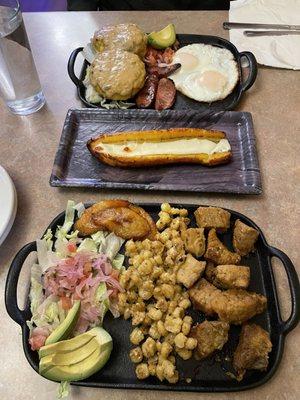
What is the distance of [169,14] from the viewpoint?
215 centimetres

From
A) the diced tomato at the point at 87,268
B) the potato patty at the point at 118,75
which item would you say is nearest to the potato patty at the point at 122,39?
the potato patty at the point at 118,75

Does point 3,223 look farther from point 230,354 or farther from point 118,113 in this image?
point 230,354

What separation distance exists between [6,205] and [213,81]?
99cm

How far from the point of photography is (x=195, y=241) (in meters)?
1.23

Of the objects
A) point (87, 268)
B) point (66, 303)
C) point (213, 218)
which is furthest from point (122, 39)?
point (66, 303)

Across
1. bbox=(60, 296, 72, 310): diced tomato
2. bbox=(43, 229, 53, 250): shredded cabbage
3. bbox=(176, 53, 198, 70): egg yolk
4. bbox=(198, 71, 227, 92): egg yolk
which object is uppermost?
bbox=(176, 53, 198, 70): egg yolk

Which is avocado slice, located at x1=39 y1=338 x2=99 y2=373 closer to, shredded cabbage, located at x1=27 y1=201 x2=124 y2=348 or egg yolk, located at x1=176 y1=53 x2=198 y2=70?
shredded cabbage, located at x1=27 y1=201 x2=124 y2=348

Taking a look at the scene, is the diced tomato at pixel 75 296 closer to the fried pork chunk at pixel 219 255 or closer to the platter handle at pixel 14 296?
the platter handle at pixel 14 296

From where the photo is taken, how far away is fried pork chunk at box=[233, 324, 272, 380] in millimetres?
1011

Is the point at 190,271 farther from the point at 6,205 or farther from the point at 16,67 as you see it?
the point at 16,67

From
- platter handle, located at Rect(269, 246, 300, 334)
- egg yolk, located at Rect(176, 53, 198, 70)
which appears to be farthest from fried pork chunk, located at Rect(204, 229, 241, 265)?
egg yolk, located at Rect(176, 53, 198, 70)

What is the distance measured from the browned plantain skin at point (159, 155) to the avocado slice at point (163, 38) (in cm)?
56

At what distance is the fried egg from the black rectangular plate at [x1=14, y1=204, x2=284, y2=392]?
84 centimetres

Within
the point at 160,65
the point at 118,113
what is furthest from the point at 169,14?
the point at 118,113
